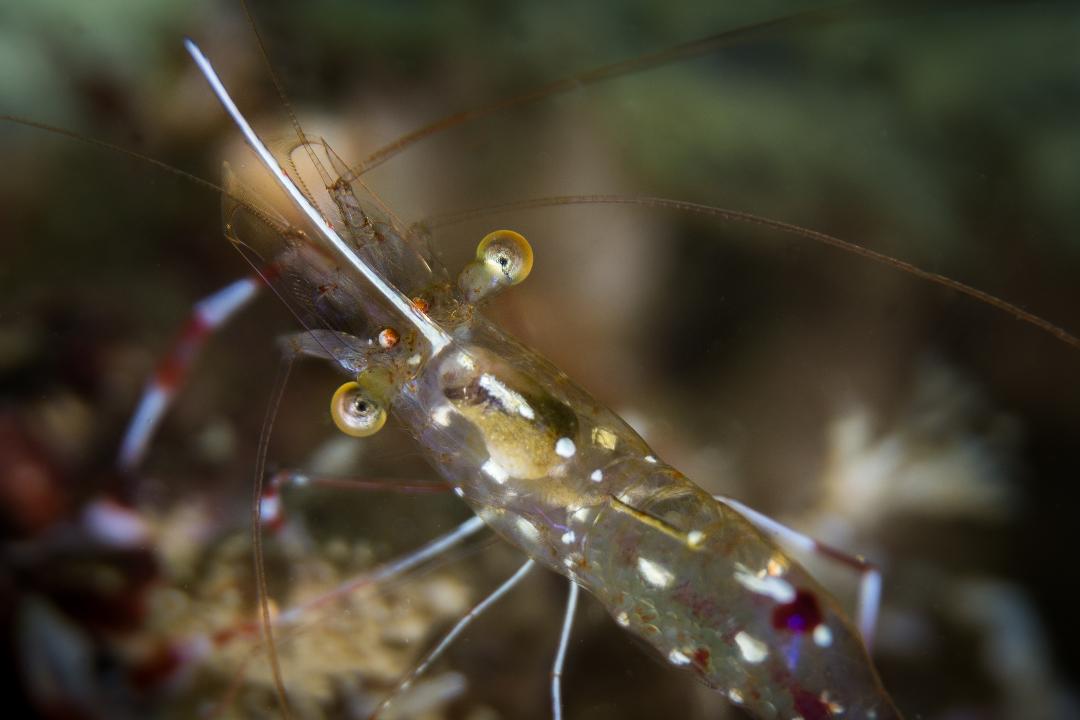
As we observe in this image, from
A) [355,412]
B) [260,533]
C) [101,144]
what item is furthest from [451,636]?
[101,144]

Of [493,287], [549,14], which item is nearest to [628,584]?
[493,287]

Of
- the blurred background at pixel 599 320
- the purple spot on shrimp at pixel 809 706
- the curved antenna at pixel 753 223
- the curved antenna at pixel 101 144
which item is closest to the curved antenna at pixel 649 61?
the blurred background at pixel 599 320

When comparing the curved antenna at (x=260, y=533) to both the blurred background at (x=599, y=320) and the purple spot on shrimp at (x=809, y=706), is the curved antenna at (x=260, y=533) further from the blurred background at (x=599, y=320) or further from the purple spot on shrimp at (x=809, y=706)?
the purple spot on shrimp at (x=809, y=706)

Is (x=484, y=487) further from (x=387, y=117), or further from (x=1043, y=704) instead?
(x=1043, y=704)

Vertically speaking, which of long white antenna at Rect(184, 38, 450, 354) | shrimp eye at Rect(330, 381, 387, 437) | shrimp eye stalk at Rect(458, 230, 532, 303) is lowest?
shrimp eye at Rect(330, 381, 387, 437)

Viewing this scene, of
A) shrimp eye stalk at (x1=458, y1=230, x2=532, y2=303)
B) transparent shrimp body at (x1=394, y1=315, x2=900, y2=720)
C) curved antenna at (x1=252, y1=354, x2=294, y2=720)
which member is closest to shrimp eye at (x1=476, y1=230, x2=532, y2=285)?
shrimp eye stalk at (x1=458, y1=230, x2=532, y2=303)

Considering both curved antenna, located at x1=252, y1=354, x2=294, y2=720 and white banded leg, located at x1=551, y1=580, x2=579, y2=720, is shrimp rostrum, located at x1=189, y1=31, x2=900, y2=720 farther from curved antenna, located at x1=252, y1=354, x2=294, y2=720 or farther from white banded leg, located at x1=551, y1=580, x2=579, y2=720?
curved antenna, located at x1=252, y1=354, x2=294, y2=720
